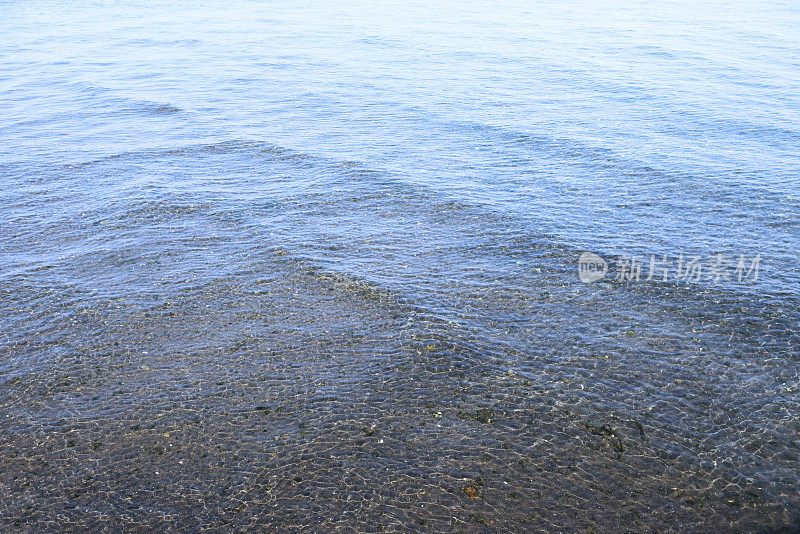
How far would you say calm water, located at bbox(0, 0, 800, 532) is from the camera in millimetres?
6234

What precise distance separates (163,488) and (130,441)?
0.83 meters

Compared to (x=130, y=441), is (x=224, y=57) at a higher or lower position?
higher

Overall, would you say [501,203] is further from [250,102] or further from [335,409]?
[250,102]

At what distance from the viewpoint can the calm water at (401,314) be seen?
623cm

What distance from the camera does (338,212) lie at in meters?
12.2

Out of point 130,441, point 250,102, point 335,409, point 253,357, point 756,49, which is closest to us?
point 130,441

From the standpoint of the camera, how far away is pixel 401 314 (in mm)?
8914

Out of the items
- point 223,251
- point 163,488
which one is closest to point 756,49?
point 223,251

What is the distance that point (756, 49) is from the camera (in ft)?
88.3

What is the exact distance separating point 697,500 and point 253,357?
197 inches

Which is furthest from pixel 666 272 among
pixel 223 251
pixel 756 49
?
pixel 756 49

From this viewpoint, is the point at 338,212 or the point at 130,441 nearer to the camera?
the point at 130,441

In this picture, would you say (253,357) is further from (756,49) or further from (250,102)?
(756,49)

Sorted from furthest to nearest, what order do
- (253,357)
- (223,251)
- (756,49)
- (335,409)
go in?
(756,49)
(223,251)
(253,357)
(335,409)
